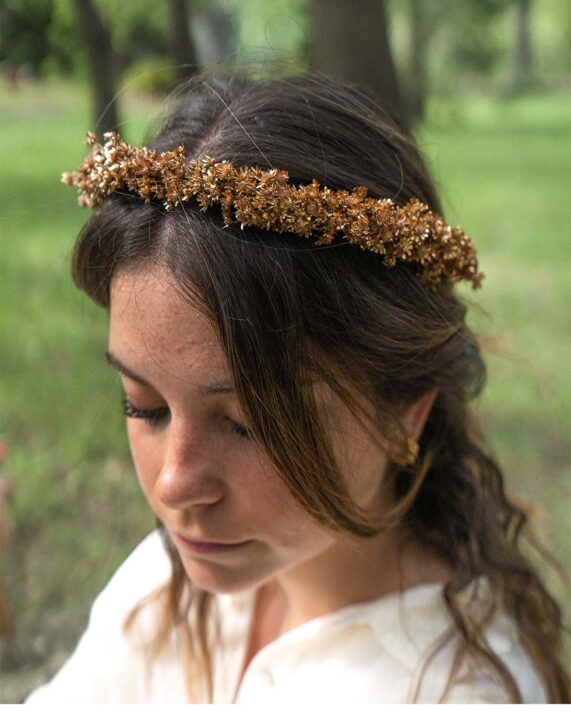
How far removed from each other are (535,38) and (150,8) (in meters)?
4.11

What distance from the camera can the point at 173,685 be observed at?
1681 millimetres

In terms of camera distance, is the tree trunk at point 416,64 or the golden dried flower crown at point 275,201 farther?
the tree trunk at point 416,64

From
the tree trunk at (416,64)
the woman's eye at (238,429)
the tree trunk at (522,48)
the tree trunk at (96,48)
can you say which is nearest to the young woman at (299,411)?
the woman's eye at (238,429)

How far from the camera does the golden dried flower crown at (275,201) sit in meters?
1.18

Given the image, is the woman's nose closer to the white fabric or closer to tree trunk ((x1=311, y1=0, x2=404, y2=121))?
the white fabric

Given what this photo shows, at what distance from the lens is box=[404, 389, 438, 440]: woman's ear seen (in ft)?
4.72

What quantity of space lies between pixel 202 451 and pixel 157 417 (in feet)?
0.40

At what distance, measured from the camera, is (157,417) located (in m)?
1.31

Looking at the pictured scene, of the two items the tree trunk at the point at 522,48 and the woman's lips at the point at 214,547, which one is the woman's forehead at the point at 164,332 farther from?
the tree trunk at the point at 522,48

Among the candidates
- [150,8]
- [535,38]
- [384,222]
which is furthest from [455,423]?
[535,38]

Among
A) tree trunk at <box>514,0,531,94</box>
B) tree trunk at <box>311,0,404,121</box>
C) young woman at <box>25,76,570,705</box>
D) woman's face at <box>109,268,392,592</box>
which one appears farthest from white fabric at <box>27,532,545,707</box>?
tree trunk at <box>514,0,531,94</box>

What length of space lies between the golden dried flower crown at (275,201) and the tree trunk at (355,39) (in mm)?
1177

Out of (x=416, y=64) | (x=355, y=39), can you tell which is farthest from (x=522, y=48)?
(x=355, y=39)

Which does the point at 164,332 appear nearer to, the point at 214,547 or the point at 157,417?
the point at 157,417
